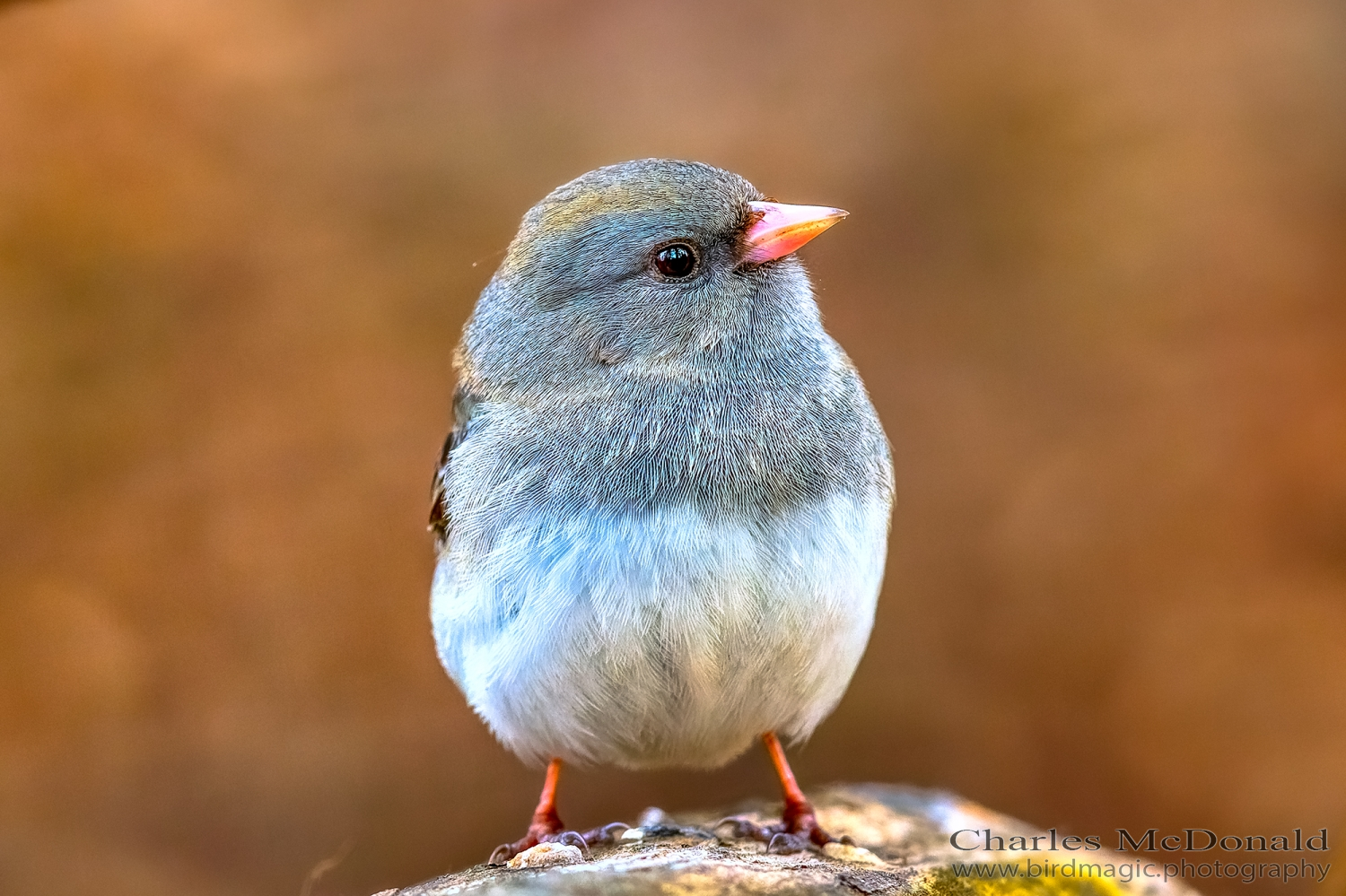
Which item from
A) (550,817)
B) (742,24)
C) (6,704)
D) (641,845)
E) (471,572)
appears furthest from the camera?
(742,24)

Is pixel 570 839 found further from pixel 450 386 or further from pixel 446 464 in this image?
pixel 450 386

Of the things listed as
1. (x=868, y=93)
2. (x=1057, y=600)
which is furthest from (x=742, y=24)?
(x=1057, y=600)

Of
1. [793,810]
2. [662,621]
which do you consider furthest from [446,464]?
[793,810]

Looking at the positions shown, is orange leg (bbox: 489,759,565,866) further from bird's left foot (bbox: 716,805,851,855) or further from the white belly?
bird's left foot (bbox: 716,805,851,855)

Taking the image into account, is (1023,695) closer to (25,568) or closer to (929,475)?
(929,475)

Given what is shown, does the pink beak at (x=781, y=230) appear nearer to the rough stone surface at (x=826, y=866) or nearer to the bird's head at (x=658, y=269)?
the bird's head at (x=658, y=269)

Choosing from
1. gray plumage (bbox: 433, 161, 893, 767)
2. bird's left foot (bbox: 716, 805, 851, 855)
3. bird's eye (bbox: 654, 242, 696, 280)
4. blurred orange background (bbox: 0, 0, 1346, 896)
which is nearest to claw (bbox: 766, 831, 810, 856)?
bird's left foot (bbox: 716, 805, 851, 855)
